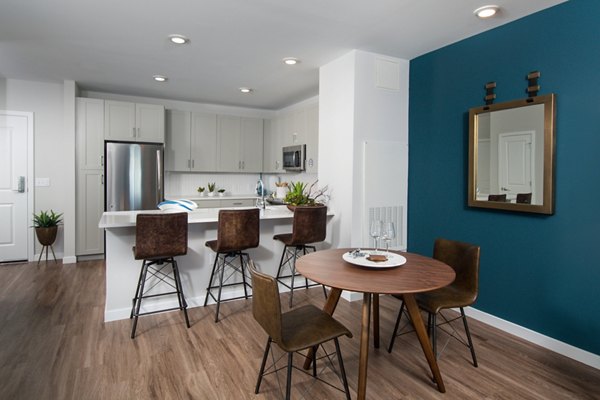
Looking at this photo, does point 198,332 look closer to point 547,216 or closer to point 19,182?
point 547,216

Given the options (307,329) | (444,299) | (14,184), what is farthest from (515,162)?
(14,184)

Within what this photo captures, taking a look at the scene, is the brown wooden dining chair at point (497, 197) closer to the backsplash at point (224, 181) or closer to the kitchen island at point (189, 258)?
the kitchen island at point (189, 258)

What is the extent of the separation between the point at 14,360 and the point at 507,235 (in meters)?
3.84

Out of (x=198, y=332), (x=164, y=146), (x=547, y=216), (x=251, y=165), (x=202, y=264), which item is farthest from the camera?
(x=251, y=165)

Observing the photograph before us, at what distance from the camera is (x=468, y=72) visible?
3246 millimetres

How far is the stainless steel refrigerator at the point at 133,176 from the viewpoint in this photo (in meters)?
4.98

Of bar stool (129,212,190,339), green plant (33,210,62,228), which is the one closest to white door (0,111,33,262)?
green plant (33,210,62,228)

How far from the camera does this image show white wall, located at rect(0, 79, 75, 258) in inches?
193

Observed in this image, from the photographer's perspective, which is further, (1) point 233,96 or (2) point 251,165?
(2) point 251,165

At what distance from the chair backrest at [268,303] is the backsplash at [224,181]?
4146 millimetres

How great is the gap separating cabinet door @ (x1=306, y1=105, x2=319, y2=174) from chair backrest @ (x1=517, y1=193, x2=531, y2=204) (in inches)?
108

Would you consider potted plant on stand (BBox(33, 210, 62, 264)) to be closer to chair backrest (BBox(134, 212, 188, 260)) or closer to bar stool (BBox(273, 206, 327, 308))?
chair backrest (BBox(134, 212, 188, 260))

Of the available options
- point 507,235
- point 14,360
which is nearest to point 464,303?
point 507,235

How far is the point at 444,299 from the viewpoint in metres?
2.33
